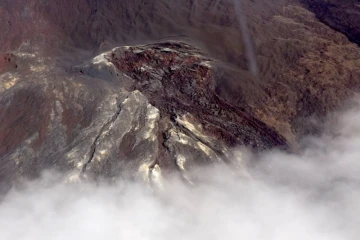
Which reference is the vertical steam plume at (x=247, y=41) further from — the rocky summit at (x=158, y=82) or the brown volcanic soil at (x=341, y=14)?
the brown volcanic soil at (x=341, y=14)

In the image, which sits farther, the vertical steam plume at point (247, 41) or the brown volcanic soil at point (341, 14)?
the brown volcanic soil at point (341, 14)

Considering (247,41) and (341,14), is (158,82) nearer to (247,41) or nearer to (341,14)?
(247,41)

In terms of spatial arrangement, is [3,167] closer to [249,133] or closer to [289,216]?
[249,133]

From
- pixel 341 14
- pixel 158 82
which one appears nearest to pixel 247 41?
pixel 158 82

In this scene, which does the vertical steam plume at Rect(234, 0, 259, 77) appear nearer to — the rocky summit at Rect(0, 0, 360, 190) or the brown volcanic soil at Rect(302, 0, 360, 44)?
the rocky summit at Rect(0, 0, 360, 190)

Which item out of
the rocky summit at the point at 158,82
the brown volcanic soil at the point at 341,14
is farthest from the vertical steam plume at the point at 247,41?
the brown volcanic soil at the point at 341,14
